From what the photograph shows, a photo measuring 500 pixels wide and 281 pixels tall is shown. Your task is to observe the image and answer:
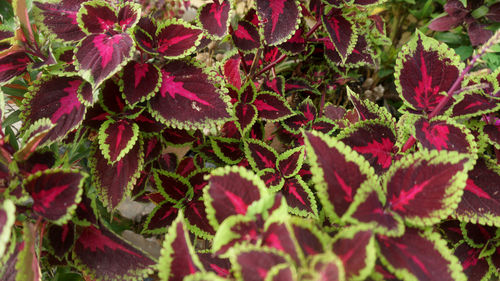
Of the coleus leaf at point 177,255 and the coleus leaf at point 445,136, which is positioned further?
the coleus leaf at point 445,136

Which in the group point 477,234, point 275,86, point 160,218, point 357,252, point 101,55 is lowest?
point 160,218

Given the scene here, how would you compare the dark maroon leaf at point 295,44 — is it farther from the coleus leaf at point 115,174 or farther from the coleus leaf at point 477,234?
the coleus leaf at point 477,234

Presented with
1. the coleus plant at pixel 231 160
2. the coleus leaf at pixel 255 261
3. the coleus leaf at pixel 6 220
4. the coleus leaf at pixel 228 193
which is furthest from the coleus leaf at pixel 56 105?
the coleus leaf at pixel 255 261

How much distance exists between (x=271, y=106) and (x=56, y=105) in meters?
0.54

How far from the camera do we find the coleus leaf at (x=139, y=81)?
0.69 metres

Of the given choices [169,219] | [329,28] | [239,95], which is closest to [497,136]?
[329,28]

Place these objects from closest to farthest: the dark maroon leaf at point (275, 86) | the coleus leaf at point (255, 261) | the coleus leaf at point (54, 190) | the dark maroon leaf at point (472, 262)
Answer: the coleus leaf at point (255, 261) → the coleus leaf at point (54, 190) → the dark maroon leaf at point (472, 262) → the dark maroon leaf at point (275, 86)

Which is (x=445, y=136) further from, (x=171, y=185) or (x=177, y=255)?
Answer: (x=171, y=185)

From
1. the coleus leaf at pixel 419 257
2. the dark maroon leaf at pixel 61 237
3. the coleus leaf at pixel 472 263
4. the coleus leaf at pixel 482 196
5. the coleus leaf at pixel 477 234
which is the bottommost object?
the coleus leaf at pixel 472 263

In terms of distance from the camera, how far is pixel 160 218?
91 cm

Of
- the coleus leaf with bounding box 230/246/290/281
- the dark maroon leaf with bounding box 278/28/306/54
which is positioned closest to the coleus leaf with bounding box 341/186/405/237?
the coleus leaf with bounding box 230/246/290/281

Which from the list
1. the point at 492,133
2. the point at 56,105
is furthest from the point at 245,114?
the point at 492,133

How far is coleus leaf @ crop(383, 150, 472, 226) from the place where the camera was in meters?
0.45

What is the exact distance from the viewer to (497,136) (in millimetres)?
651
